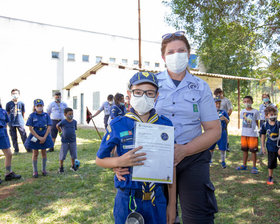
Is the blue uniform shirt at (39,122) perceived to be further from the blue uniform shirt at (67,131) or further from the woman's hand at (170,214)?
the woman's hand at (170,214)

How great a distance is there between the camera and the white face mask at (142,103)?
2043mm

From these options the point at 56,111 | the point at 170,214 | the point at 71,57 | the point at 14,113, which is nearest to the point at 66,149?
the point at 56,111

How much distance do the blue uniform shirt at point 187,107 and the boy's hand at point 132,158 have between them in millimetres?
472

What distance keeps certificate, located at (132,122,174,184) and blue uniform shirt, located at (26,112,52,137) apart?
5.42 m

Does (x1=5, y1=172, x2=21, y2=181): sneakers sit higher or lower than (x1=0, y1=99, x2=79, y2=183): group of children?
lower

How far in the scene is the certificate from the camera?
5.98ft

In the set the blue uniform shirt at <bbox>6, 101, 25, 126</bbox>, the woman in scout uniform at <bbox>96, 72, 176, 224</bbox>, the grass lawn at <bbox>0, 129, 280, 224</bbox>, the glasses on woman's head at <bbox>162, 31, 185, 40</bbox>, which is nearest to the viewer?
the woman in scout uniform at <bbox>96, 72, 176, 224</bbox>

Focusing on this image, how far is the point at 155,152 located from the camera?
185 centimetres

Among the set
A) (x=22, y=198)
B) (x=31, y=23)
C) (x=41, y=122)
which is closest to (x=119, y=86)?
(x=41, y=122)

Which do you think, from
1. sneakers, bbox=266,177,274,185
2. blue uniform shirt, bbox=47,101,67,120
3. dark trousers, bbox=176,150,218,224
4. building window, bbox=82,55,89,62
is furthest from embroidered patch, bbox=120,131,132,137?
building window, bbox=82,55,89,62

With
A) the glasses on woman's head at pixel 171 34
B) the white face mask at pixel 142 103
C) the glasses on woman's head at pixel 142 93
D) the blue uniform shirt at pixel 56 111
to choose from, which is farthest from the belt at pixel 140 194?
the blue uniform shirt at pixel 56 111

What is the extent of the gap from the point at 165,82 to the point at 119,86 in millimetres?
16155

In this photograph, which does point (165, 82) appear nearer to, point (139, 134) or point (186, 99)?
point (186, 99)

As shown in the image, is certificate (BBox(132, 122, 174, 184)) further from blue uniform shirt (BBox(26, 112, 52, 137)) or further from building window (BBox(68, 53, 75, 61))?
building window (BBox(68, 53, 75, 61))
